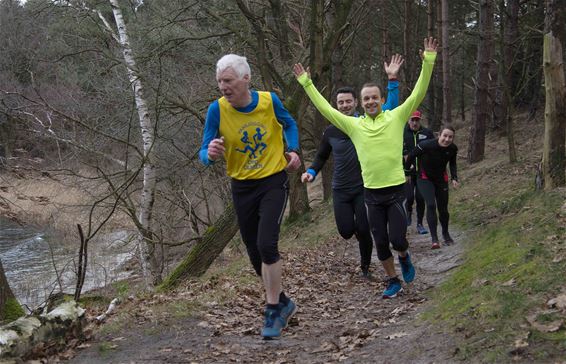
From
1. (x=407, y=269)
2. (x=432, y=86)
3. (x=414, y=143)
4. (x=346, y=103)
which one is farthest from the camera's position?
(x=432, y=86)

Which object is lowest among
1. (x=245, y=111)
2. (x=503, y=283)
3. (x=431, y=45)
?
(x=503, y=283)

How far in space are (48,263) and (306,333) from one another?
13235 millimetres

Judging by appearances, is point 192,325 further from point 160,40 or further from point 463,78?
point 463,78

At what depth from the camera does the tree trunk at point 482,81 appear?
17.5m

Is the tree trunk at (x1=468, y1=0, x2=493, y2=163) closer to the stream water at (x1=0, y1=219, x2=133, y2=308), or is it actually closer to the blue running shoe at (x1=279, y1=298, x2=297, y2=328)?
the stream water at (x1=0, y1=219, x2=133, y2=308)

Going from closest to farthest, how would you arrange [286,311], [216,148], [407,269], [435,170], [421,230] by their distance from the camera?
[216,148] < [286,311] < [407,269] < [435,170] < [421,230]

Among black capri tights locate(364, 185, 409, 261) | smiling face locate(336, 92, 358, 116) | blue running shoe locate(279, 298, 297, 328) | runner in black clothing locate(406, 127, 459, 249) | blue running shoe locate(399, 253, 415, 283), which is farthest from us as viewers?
runner in black clothing locate(406, 127, 459, 249)

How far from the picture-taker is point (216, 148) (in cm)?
462

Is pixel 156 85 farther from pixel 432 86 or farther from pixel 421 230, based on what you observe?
pixel 432 86

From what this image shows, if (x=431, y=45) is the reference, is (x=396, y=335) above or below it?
below

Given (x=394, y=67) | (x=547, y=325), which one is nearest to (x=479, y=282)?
(x=547, y=325)

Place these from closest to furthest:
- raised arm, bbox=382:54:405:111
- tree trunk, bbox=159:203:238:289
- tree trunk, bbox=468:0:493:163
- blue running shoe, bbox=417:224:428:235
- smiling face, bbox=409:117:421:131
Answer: raised arm, bbox=382:54:405:111
tree trunk, bbox=159:203:238:289
smiling face, bbox=409:117:421:131
blue running shoe, bbox=417:224:428:235
tree trunk, bbox=468:0:493:163

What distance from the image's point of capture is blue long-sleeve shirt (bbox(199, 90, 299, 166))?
192 inches

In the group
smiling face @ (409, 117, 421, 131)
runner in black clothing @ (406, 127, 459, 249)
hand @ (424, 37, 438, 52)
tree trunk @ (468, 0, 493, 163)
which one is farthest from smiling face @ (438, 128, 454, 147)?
tree trunk @ (468, 0, 493, 163)
